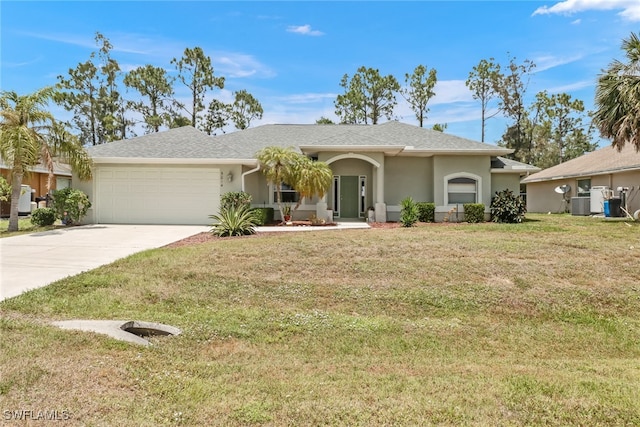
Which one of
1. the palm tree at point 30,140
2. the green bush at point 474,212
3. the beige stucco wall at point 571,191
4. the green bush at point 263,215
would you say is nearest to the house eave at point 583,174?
the beige stucco wall at point 571,191

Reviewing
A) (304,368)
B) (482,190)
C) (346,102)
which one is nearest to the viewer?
(304,368)

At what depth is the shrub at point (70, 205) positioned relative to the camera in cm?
1546

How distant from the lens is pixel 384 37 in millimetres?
15945

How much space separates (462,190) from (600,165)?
11.4 meters

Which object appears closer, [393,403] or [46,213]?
[393,403]

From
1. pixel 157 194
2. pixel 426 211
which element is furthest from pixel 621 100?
pixel 157 194

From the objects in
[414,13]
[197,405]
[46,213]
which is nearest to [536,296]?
[197,405]

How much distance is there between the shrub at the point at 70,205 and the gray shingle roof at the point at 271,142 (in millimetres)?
1858

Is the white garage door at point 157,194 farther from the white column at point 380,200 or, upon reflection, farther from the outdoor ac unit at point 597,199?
the outdoor ac unit at point 597,199

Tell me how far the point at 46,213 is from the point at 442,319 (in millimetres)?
15743

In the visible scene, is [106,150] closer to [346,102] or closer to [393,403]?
[393,403]

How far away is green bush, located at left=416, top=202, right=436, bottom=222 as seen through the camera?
17.5 m

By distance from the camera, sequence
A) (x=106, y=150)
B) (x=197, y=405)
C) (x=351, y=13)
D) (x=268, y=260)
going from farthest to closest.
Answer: (x=106, y=150) → (x=351, y=13) → (x=268, y=260) → (x=197, y=405)

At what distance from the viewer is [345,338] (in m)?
5.38
